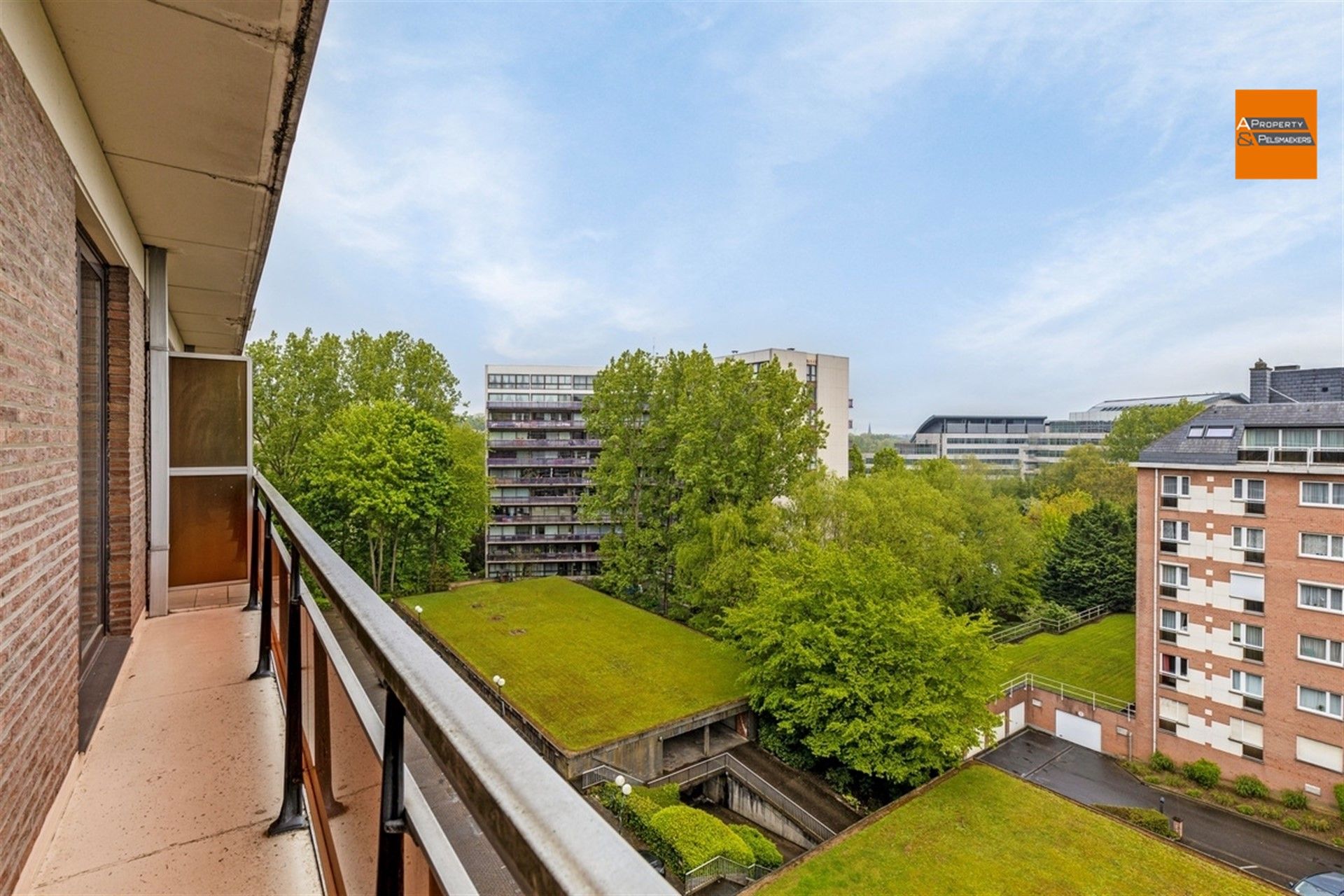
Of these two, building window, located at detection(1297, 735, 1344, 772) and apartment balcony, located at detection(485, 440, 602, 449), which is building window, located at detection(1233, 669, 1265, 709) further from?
apartment balcony, located at detection(485, 440, 602, 449)

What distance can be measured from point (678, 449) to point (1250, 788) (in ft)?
44.8

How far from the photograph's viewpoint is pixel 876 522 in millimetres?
14617

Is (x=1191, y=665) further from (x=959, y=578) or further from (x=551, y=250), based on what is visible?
(x=551, y=250)

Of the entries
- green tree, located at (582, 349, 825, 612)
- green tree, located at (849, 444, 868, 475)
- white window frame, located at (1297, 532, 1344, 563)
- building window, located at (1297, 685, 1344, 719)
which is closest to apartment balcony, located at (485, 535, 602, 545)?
green tree, located at (582, 349, 825, 612)

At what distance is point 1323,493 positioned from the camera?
10406 millimetres

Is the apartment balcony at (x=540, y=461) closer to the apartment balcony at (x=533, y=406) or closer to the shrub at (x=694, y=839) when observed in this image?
the apartment balcony at (x=533, y=406)

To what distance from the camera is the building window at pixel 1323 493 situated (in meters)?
10.2

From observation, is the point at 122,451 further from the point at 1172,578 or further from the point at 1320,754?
the point at 1320,754

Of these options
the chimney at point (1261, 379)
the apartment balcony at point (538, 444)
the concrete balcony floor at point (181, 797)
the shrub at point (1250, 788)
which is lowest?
the shrub at point (1250, 788)

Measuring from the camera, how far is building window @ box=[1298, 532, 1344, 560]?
10.2m

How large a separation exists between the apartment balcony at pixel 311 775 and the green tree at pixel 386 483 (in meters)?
13.5

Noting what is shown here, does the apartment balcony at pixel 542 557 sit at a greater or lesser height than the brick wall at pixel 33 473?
lesser

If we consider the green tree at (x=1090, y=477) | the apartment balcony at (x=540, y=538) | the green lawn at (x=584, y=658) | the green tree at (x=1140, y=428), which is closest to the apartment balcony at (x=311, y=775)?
the green lawn at (x=584, y=658)

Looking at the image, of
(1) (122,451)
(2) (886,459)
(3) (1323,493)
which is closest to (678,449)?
(3) (1323,493)
